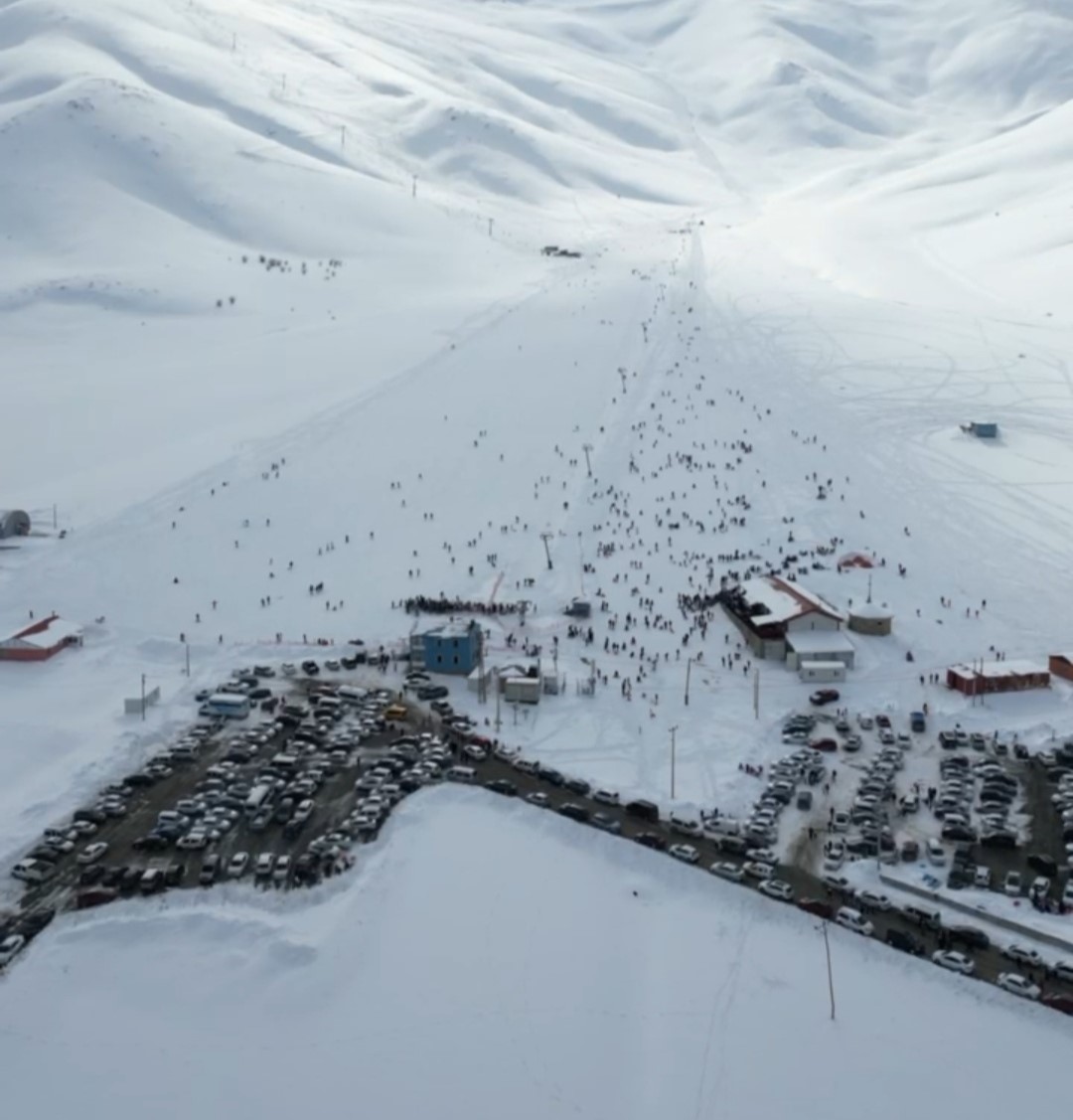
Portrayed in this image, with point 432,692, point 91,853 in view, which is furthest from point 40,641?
point 91,853

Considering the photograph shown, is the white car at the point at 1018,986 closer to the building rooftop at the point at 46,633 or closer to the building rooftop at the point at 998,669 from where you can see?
the building rooftop at the point at 998,669

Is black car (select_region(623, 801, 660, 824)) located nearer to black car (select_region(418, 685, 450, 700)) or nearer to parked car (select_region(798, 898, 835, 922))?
parked car (select_region(798, 898, 835, 922))

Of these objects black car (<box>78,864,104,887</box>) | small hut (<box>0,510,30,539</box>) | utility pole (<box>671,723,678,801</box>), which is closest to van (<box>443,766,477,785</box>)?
utility pole (<box>671,723,678,801</box>)

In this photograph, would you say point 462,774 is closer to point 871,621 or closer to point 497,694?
point 497,694

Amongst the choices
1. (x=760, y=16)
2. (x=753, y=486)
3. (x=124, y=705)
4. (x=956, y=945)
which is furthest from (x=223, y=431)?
(x=760, y=16)

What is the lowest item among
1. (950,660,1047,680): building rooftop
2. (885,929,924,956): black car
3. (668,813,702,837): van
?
(885,929,924,956): black car

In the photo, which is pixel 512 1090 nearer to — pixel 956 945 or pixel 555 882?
pixel 555 882

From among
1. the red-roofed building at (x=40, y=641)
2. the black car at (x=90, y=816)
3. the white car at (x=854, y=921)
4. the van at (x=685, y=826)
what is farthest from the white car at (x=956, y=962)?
the red-roofed building at (x=40, y=641)
